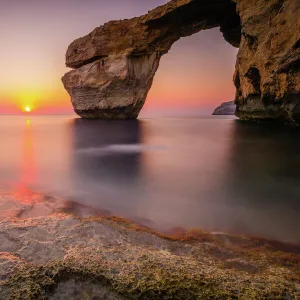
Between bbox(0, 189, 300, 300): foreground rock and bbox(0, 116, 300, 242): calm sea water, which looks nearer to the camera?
bbox(0, 189, 300, 300): foreground rock

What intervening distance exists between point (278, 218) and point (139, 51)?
64.3 ft

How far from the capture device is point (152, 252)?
175 cm

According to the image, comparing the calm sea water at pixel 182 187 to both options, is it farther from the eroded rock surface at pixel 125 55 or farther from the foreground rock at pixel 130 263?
the eroded rock surface at pixel 125 55

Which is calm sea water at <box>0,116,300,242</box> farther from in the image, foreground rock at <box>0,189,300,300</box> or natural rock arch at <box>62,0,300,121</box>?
natural rock arch at <box>62,0,300,121</box>

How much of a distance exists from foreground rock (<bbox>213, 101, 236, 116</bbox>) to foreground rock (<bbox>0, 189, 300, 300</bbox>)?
81.8m

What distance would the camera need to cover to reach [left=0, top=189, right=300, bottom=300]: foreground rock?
1.29 m

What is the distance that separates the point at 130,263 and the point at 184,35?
69.2 feet

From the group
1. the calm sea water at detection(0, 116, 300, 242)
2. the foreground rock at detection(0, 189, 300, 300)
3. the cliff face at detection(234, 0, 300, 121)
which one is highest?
the cliff face at detection(234, 0, 300, 121)

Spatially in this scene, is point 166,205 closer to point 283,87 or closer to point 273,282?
point 273,282

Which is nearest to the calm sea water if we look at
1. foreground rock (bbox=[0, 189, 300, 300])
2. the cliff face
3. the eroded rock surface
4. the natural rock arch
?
foreground rock (bbox=[0, 189, 300, 300])

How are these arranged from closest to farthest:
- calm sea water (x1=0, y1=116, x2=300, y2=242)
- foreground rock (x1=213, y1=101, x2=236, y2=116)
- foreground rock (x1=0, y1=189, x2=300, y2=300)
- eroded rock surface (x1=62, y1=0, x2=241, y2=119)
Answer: foreground rock (x1=0, y1=189, x2=300, y2=300)
calm sea water (x1=0, y1=116, x2=300, y2=242)
eroded rock surface (x1=62, y1=0, x2=241, y2=119)
foreground rock (x1=213, y1=101, x2=236, y2=116)

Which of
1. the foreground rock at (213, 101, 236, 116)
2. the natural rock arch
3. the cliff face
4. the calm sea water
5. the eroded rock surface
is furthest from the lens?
the foreground rock at (213, 101, 236, 116)

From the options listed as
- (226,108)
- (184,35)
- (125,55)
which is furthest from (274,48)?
(226,108)

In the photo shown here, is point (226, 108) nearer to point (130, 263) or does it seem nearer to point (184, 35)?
point (184, 35)
